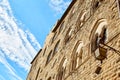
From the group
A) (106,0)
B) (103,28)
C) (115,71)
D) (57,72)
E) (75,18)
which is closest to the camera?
(115,71)

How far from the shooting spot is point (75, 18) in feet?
42.5

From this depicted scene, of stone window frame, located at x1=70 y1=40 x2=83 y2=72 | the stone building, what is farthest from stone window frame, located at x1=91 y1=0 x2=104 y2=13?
Answer: stone window frame, located at x1=70 y1=40 x2=83 y2=72

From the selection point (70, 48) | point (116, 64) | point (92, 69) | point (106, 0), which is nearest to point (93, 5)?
point (106, 0)

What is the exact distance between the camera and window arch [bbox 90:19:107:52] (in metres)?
8.14

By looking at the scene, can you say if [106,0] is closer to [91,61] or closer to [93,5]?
[93,5]

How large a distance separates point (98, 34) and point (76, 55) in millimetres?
1850

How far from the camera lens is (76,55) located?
1002 centimetres

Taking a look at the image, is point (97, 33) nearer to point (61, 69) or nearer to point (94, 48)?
point (94, 48)

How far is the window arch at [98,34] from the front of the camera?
8135 millimetres

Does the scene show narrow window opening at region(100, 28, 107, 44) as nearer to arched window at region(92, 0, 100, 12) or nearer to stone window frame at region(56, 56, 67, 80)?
arched window at region(92, 0, 100, 12)

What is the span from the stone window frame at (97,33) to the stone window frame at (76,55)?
0.97 meters

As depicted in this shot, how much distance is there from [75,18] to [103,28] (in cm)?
471

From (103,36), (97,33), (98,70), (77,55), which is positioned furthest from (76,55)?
(98,70)

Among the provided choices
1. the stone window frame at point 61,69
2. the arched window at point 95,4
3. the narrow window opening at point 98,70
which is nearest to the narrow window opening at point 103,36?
the narrow window opening at point 98,70
